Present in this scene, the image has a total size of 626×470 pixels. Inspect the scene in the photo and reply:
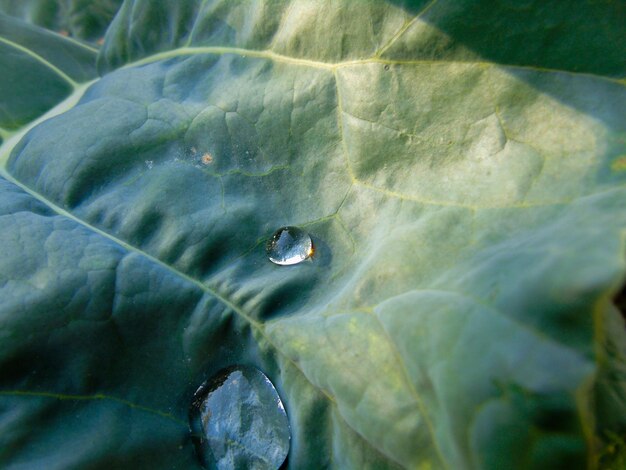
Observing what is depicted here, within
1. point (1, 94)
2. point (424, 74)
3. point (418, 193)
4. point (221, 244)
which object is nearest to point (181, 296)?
point (221, 244)

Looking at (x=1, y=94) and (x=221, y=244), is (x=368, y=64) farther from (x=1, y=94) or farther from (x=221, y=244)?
(x=1, y=94)

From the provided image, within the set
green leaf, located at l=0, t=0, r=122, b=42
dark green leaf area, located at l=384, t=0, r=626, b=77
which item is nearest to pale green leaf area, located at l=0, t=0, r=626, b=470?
dark green leaf area, located at l=384, t=0, r=626, b=77

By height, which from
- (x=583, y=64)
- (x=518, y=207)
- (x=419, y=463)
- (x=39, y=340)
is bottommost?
(x=39, y=340)

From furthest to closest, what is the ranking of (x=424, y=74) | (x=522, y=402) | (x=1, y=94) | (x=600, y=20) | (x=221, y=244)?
1. (x=1, y=94)
2. (x=221, y=244)
3. (x=424, y=74)
4. (x=600, y=20)
5. (x=522, y=402)

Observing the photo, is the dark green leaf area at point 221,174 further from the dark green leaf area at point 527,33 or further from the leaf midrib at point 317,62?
the dark green leaf area at point 527,33

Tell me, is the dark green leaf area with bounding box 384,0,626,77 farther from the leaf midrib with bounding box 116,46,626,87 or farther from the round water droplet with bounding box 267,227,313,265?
the round water droplet with bounding box 267,227,313,265

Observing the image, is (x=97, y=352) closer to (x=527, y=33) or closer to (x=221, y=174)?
(x=221, y=174)
